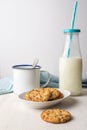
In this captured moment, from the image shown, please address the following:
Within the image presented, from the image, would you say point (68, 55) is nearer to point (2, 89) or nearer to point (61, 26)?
point (2, 89)

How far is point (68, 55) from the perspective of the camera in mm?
740

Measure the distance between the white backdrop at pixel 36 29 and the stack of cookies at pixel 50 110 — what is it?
53cm

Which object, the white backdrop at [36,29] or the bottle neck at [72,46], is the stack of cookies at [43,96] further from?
the white backdrop at [36,29]

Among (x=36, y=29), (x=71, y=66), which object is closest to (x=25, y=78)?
(x=71, y=66)

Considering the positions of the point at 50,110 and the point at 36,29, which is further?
the point at 36,29

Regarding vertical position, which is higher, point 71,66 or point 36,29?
point 36,29

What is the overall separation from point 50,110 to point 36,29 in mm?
677

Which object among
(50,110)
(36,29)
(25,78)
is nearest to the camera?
(50,110)

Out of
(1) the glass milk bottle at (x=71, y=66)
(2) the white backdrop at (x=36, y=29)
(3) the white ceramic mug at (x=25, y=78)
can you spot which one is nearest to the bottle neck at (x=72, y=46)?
(1) the glass milk bottle at (x=71, y=66)

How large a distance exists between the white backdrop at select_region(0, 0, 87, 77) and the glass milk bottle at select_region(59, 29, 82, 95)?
0.38 meters

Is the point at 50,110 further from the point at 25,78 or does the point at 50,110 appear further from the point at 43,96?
the point at 25,78

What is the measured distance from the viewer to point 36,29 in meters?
1.16

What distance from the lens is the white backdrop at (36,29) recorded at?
3.70 feet

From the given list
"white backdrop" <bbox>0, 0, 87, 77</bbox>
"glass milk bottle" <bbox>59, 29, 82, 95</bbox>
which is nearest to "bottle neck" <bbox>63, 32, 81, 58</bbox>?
"glass milk bottle" <bbox>59, 29, 82, 95</bbox>
